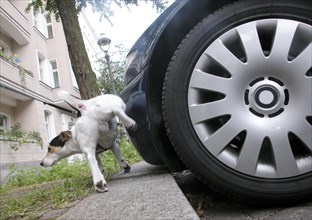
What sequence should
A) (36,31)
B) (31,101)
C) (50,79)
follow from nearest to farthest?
(31,101)
(36,31)
(50,79)

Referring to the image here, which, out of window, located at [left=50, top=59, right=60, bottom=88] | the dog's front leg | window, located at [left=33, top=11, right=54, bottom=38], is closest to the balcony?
window, located at [left=33, top=11, right=54, bottom=38]

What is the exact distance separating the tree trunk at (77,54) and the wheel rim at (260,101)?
4.73m

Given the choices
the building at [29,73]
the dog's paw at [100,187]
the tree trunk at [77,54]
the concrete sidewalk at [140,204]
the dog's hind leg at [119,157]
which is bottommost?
the concrete sidewalk at [140,204]

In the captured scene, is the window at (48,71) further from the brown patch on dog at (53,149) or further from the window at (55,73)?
the brown patch on dog at (53,149)

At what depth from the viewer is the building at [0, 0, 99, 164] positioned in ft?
46.3

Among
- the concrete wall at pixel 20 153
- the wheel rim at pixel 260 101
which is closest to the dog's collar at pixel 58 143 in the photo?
the wheel rim at pixel 260 101

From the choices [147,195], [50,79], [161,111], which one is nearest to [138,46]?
[161,111]

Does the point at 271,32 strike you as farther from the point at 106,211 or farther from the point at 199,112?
the point at 106,211

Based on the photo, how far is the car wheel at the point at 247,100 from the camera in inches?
70.1

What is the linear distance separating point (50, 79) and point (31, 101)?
17.1 ft

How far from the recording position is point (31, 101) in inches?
656

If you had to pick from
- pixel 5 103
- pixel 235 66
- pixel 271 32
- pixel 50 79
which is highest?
pixel 50 79

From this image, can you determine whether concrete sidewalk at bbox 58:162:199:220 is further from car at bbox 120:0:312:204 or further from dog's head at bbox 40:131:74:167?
dog's head at bbox 40:131:74:167

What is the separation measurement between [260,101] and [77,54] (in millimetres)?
5223
